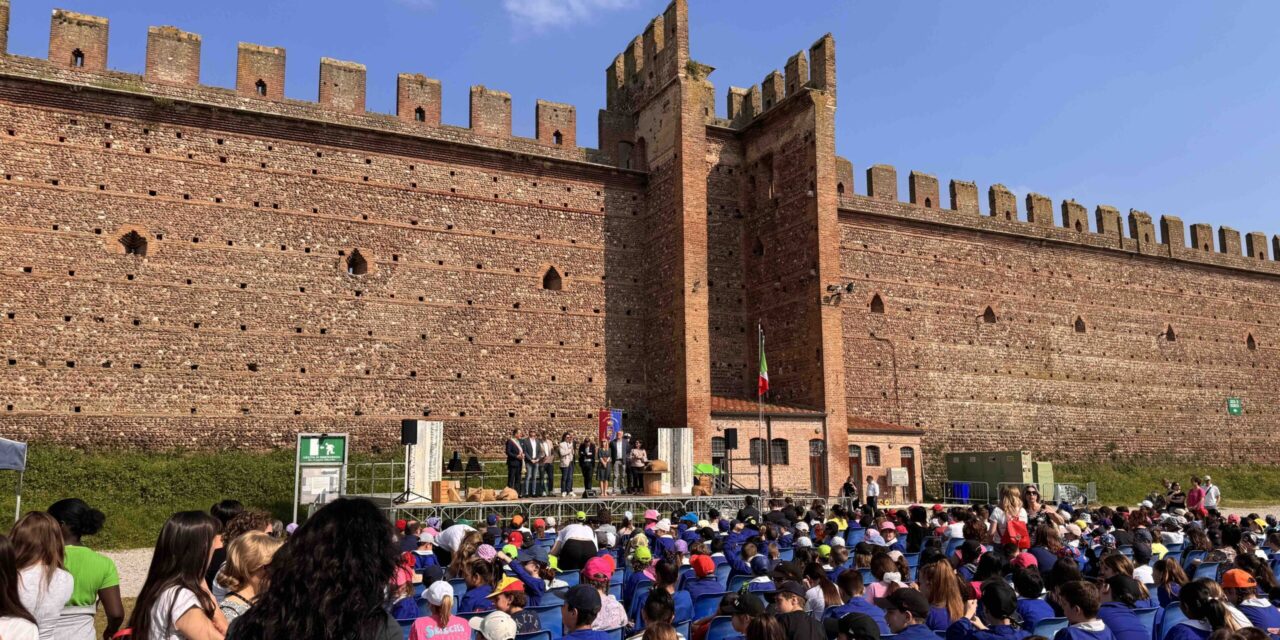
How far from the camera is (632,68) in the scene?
1049 inches

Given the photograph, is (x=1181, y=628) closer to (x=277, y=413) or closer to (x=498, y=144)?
(x=277, y=413)

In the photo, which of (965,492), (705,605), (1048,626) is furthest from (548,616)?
(965,492)

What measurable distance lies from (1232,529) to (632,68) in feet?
66.7

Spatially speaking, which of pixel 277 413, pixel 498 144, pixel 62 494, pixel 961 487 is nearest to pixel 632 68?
pixel 498 144

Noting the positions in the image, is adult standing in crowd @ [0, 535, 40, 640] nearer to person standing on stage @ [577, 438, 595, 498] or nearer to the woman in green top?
the woman in green top

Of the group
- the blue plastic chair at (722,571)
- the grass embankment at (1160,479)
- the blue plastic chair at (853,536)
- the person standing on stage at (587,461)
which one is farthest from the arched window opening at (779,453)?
the blue plastic chair at (722,571)

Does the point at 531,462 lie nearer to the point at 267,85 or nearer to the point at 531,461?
the point at 531,461

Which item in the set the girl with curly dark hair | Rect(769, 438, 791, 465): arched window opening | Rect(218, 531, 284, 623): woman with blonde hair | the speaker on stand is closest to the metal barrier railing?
Rect(769, 438, 791, 465): arched window opening

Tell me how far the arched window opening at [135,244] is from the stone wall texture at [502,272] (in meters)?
0.04

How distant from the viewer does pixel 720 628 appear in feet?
18.8

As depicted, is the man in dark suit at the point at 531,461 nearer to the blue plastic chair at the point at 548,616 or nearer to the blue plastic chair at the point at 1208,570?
the blue plastic chair at the point at 548,616

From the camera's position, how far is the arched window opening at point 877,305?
28.1 metres

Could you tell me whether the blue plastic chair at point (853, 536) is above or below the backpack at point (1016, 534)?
below

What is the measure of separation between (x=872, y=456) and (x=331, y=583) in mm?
23972
